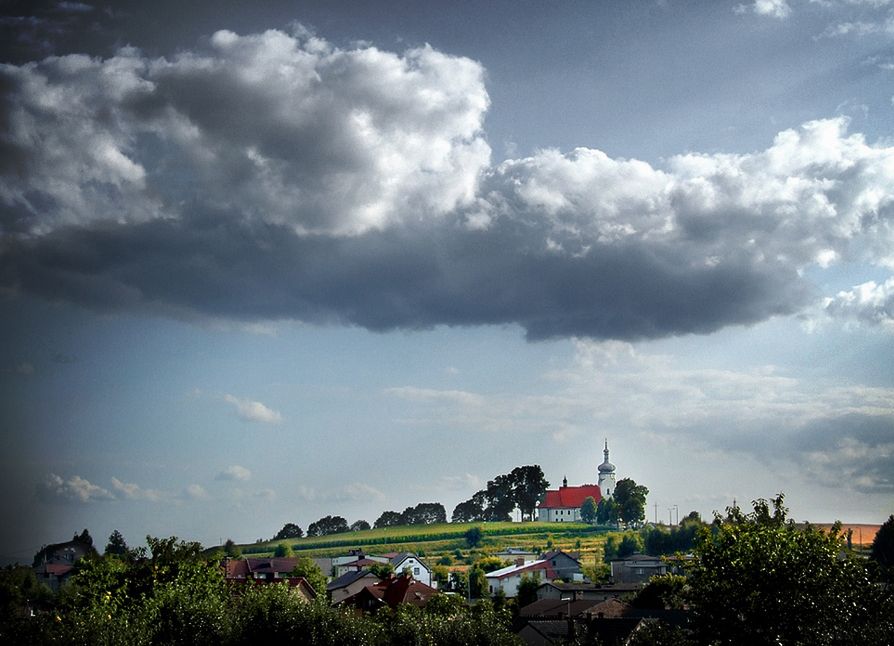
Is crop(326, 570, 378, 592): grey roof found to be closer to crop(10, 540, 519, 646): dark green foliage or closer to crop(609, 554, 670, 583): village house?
crop(609, 554, 670, 583): village house

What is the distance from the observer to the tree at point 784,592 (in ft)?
107

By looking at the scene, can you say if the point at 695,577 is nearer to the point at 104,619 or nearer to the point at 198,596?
Answer: the point at 104,619

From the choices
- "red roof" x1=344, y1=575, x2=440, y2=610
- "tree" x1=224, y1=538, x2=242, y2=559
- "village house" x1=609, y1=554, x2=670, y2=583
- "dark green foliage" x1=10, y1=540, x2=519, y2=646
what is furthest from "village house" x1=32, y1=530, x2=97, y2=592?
"dark green foliage" x1=10, y1=540, x2=519, y2=646

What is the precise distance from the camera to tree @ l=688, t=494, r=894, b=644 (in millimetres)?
32500

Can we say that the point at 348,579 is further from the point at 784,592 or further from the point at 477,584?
the point at 784,592

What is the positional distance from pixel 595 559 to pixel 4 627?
145 metres

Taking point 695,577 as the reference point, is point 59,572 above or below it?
below

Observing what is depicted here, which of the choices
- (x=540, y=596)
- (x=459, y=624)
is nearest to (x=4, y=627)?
(x=459, y=624)

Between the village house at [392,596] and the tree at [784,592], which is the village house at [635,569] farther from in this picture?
the tree at [784,592]

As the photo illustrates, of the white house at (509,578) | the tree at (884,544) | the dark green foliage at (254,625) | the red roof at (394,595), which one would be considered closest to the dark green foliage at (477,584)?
the white house at (509,578)

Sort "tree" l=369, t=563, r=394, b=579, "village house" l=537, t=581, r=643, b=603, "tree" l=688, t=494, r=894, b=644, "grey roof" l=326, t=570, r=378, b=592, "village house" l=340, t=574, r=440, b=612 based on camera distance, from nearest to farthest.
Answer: "tree" l=688, t=494, r=894, b=644
"village house" l=340, t=574, r=440, b=612
"village house" l=537, t=581, r=643, b=603
"grey roof" l=326, t=570, r=378, b=592
"tree" l=369, t=563, r=394, b=579

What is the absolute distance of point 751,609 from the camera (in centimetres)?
3400

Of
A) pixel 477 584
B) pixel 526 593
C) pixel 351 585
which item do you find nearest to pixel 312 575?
pixel 351 585

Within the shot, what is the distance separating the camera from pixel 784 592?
33.9m
